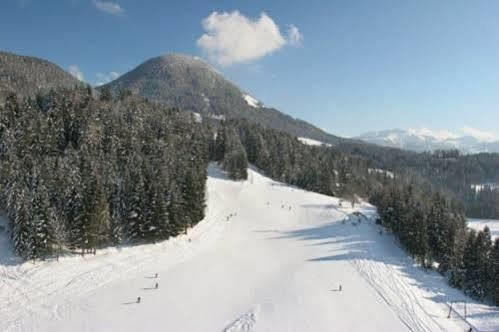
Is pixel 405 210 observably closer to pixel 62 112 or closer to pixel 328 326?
pixel 328 326

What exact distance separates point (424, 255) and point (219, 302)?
123ft

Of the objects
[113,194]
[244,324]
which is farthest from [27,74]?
[244,324]

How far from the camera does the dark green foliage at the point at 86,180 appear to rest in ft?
149

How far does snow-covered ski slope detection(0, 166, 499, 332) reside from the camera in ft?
104

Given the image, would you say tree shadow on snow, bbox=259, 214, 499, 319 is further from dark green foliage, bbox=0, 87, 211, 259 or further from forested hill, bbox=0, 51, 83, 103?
forested hill, bbox=0, 51, 83, 103

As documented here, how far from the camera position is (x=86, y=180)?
51.1m

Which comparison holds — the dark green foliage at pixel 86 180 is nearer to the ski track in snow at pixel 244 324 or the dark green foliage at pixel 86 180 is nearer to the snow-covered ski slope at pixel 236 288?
the snow-covered ski slope at pixel 236 288

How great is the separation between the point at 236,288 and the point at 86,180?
2831 centimetres

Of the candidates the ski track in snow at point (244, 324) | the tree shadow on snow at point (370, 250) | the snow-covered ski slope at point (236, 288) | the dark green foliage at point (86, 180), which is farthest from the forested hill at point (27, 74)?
the ski track in snow at point (244, 324)

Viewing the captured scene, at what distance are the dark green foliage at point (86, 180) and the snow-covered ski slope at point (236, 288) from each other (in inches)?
119

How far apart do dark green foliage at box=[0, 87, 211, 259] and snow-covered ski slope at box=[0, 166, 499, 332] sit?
3.02 meters

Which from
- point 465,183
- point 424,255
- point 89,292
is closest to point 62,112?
point 89,292

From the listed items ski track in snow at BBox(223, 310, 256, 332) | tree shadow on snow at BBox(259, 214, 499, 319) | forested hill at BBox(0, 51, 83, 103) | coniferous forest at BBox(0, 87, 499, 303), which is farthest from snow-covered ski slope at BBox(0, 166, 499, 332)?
forested hill at BBox(0, 51, 83, 103)

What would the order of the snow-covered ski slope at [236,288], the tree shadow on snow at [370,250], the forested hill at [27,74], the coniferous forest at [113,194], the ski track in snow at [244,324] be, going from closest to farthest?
1. the ski track in snow at [244,324]
2. the snow-covered ski slope at [236,288]
3. the tree shadow on snow at [370,250]
4. the coniferous forest at [113,194]
5. the forested hill at [27,74]
